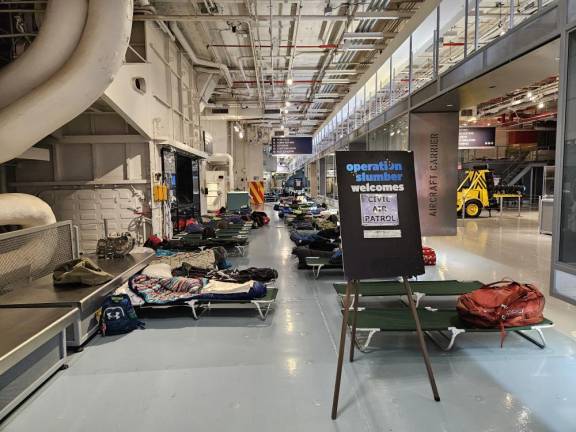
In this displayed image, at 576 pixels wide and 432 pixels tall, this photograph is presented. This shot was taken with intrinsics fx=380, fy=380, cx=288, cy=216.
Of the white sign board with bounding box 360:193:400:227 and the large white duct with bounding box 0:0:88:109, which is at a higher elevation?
the large white duct with bounding box 0:0:88:109

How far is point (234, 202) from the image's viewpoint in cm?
1522

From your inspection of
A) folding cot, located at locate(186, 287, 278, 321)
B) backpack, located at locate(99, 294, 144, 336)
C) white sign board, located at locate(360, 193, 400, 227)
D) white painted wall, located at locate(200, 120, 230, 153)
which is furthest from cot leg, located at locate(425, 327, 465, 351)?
white painted wall, located at locate(200, 120, 230, 153)

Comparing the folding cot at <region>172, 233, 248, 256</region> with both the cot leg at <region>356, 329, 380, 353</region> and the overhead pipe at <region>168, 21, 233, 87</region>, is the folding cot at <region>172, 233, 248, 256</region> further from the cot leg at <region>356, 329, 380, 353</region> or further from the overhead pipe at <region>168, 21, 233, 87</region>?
the overhead pipe at <region>168, 21, 233, 87</region>

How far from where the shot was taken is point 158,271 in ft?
15.4

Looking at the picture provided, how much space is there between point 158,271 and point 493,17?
27.8ft

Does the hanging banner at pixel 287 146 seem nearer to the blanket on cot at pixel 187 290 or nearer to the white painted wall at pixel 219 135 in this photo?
the white painted wall at pixel 219 135

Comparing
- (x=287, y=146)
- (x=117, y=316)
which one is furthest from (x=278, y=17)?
(x=287, y=146)

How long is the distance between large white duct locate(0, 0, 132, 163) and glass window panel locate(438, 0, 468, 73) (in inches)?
190

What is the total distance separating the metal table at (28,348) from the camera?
245 centimetres

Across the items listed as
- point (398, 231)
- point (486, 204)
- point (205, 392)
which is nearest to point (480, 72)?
point (398, 231)

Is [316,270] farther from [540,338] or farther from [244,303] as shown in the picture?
[540,338]

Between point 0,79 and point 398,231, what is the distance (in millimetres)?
4964

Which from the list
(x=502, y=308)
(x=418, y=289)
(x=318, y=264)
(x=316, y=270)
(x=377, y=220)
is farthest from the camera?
(x=316, y=270)

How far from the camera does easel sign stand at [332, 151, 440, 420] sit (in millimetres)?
2424
